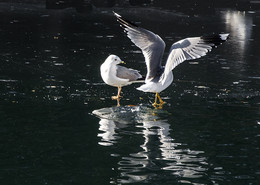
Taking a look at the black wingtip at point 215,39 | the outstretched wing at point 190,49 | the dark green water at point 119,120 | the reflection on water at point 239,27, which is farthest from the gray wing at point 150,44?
the reflection on water at point 239,27

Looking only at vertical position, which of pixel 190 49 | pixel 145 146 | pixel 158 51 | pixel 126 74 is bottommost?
pixel 145 146

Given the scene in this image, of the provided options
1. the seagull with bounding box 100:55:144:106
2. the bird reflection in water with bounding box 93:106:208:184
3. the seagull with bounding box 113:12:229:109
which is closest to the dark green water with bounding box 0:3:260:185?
the bird reflection in water with bounding box 93:106:208:184

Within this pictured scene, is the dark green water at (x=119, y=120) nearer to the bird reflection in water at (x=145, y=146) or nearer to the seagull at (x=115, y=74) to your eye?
Answer: the bird reflection in water at (x=145, y=146)

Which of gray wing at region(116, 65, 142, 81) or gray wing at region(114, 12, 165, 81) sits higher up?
gray wing at region(114, 12, 165, 81)

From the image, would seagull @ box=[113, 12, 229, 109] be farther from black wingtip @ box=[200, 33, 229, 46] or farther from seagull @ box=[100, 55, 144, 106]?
seagull @ box=[100, 55, 144, 106]

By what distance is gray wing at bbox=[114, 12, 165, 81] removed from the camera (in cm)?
1310

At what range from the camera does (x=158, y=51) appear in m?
13.1

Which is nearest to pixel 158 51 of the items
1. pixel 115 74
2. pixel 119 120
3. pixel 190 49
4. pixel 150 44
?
pixel 150 44

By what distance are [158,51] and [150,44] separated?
0.77 feet

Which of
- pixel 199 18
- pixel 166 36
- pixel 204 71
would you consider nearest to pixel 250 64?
pixel 204 71

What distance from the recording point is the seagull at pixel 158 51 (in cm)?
1210

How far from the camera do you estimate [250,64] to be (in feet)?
62.8

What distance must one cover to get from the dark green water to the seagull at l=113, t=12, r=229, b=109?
22.2 inches

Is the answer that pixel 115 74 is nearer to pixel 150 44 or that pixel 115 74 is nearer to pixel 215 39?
pixel 150 44
